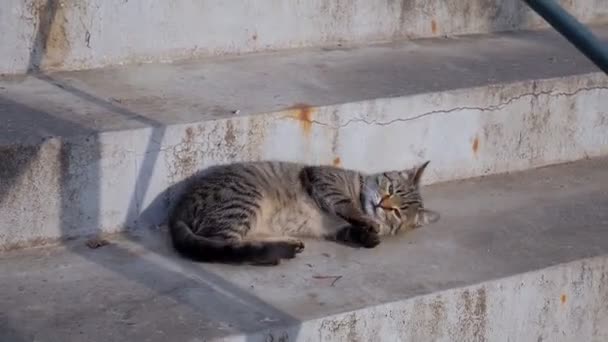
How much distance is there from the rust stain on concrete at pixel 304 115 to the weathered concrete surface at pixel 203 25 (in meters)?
0.86

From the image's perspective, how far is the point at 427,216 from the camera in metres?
4.66

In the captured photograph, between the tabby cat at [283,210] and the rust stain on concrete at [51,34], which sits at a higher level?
the rust stain on concrete at [51,34]

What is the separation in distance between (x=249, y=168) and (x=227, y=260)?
0.55 m

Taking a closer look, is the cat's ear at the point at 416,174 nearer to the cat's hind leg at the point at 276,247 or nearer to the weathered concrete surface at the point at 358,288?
the weathered concrete surface at the point at 358,288

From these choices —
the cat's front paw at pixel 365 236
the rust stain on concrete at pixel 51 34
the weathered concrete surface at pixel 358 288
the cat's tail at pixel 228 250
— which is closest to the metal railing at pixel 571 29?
the weathered concrete surface at pixel 358 288

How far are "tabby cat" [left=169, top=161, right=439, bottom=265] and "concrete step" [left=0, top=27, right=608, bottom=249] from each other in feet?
0.38

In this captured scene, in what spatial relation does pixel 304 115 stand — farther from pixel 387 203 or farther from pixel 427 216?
pixel 427 216

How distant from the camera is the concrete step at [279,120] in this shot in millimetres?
4129

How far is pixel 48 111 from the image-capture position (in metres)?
4.38

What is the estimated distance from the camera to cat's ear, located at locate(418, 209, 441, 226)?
Answer: 15.2 ft

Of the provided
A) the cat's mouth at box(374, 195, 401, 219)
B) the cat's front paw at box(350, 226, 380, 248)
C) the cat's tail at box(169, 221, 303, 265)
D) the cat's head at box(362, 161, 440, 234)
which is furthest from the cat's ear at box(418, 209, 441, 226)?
the cat's tail at box(169, 221, 303, 265)

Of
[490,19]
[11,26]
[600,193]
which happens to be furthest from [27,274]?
[490,19]

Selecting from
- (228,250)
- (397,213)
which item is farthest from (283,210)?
(228,250)

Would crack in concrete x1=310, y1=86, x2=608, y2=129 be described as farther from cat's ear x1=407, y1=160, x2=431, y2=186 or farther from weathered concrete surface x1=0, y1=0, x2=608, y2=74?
weathered concrete surface x1=0, y1=0, x2=608, y2=74
